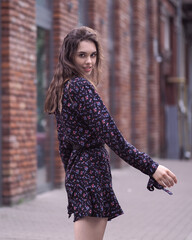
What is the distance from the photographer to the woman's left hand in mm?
3170

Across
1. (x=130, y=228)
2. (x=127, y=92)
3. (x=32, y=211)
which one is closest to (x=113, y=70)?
(x=127, y=92)

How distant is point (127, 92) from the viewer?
51.0 ft

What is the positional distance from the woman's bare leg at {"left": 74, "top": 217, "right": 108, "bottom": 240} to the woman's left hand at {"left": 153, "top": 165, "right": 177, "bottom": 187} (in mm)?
405

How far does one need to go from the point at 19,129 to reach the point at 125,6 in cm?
773

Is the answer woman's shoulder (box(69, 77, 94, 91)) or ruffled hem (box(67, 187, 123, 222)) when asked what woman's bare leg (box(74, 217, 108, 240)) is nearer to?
ruffled hem (box(67, 187, 123, 222))

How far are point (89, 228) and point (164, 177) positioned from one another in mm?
491

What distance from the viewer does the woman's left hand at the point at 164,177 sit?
3.17 metres

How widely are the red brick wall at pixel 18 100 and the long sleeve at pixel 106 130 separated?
204 inches

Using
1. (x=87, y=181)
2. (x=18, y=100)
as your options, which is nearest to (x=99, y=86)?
(x=18, y=100)

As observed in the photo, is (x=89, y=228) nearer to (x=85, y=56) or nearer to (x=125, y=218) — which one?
(x=85, y=56)

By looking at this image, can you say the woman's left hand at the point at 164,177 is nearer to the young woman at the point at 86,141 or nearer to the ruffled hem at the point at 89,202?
the young woman at the point at 86,141

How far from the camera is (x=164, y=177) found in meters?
3.18

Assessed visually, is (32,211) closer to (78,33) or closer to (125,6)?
(78,33)

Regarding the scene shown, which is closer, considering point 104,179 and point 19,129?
point 104,179
